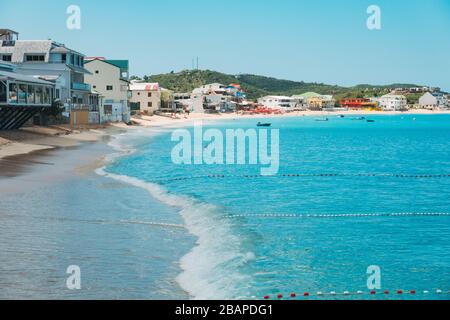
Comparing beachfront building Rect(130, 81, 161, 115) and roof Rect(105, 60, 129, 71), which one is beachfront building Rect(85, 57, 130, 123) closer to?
roof Rect(105, 60, 129, 71)

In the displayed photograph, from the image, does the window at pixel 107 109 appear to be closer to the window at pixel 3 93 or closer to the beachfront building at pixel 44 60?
the beachfront building at pixel 44 60

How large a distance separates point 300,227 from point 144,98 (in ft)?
362

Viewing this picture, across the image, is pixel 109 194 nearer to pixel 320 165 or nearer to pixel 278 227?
pixel 278 227

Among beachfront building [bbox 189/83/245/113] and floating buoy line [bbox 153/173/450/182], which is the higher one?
beachfront building [bbox 189/83/245/113]

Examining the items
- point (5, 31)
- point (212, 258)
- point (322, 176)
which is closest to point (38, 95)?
point (5, 31)

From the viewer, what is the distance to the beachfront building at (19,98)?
51500 millimetres

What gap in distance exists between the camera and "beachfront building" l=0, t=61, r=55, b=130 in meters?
51.5

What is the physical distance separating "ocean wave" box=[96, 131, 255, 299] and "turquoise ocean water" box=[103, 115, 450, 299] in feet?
0.09

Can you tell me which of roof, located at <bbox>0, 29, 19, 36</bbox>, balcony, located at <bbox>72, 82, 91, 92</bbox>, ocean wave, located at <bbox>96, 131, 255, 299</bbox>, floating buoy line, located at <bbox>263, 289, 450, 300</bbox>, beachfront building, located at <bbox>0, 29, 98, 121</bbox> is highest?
roof, located at <bbox>0, 29, 19, 36</bbox>

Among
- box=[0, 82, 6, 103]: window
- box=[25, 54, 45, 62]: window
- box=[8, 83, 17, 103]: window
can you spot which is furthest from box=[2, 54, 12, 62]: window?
box=[0, 82, 6, 103]: window

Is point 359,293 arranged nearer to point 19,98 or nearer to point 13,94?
point 19,98

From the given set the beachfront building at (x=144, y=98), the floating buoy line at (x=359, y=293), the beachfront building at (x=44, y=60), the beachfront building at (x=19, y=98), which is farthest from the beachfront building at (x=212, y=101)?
the floating buoy line at (x=359, y=293)
